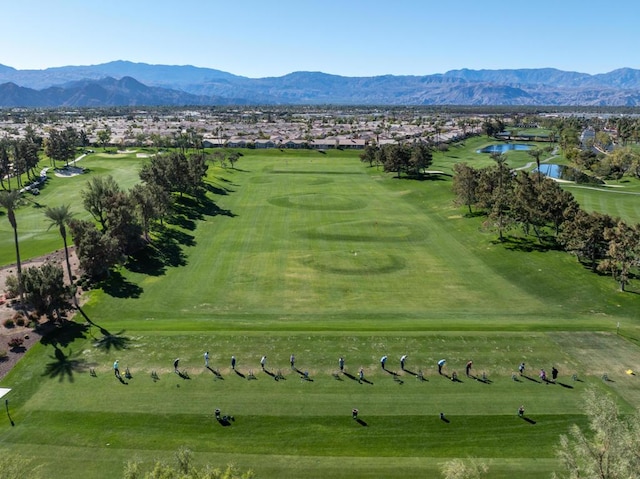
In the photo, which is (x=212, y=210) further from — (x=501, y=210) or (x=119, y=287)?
(x=501, y=210)

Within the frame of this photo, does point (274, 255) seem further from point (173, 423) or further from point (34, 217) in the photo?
point (34, 217)

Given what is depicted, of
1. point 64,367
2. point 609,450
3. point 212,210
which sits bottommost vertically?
point 64,367

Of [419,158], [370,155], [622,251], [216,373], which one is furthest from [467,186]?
[216,373]

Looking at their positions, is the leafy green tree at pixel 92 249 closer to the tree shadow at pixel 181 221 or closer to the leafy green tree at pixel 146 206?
the leafy green tree at pixel 146 206

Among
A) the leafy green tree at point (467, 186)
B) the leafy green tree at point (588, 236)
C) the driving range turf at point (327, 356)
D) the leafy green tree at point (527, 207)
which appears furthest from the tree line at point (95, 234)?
the leafy green tree at point (588, 236)

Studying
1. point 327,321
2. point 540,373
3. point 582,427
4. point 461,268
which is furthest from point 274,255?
point 582,427

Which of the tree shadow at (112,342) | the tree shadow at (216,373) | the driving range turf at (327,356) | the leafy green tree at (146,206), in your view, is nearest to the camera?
the driving range turf at (327,356)
